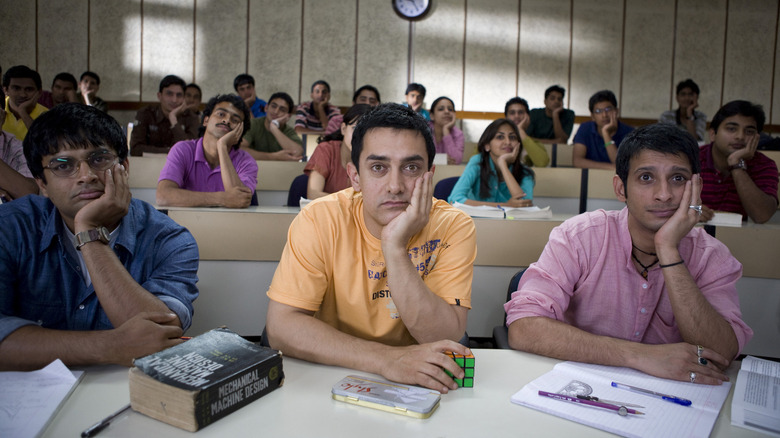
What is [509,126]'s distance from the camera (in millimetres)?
3467

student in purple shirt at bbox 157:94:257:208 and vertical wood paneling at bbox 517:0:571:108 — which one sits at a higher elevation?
vertical wood paneling at bbox 517:0:571:108

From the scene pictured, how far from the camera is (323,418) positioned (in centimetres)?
79

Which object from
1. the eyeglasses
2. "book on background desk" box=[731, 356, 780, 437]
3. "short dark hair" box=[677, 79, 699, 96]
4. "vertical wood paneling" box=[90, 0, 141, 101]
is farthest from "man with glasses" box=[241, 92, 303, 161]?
"short dark hair" box=[677, 79, 699, 96]

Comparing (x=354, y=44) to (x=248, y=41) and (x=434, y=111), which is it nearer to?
(x=248, y=41)

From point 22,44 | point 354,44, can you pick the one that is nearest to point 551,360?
point 354,44

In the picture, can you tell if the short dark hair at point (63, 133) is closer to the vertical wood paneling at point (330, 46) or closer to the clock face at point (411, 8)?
the vertical wood paneling at point (330, 46)

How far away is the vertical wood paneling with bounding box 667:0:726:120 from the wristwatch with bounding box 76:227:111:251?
778cm

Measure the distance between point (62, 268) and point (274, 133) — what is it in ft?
13.0

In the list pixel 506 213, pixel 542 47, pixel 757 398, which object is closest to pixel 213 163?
pixel 506 213

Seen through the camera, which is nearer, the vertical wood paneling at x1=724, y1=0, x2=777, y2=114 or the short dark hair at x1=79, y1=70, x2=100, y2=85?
the short dark hair at x1=79, y1=70, x2=100, y2=85

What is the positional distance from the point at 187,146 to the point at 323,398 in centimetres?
250

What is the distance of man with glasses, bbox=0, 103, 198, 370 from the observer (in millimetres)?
1192

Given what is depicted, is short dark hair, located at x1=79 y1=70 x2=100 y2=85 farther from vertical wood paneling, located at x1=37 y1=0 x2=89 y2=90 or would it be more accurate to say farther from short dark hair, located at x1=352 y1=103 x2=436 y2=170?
short dark hair, located at x1=352 y1=103 x2=436 y2=170

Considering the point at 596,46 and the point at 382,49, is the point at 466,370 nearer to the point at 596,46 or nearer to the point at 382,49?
the point at 382,49
